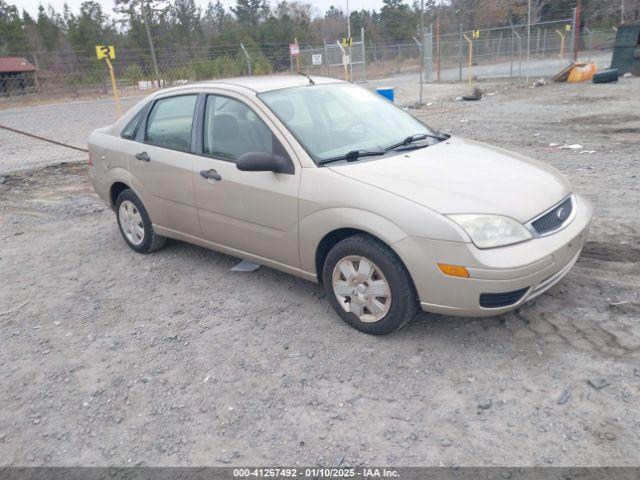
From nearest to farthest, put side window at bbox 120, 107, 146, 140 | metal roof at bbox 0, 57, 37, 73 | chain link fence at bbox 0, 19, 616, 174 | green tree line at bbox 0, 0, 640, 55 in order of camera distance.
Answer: side window at bbox 120, 107, 146, 140 < chain link fence at bbox 0, 19, 616, 174 < metal roof at bbox 0, 57, 37, 73 < green tree line at bbox 0, 0, 640, 55

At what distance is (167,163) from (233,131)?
809 millimetres

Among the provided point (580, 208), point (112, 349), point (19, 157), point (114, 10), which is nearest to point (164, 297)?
point (112, 349)

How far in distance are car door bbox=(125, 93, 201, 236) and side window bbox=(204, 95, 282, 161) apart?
231mm

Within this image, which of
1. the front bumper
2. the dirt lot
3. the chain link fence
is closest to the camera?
the dirt lot

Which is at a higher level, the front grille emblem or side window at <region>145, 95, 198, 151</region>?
side window at <region>145, 95, 198, 151</region>

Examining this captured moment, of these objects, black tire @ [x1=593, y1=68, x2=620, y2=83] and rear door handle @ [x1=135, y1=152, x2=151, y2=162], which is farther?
black tire @ [x1=593, y1=68, x2=620, y2=83]

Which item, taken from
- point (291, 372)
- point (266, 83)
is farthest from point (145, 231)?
point (291, 372)

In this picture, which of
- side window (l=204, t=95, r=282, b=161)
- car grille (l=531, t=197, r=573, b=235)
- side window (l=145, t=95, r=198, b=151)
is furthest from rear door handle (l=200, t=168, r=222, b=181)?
car grille (l=531, t=197, r=573, b=235)

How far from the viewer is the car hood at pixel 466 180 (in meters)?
3.29

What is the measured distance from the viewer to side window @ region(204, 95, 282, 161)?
4084 millimetres

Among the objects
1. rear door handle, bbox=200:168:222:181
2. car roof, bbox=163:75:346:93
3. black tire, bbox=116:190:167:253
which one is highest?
car roof, bbox=163:75:346:93

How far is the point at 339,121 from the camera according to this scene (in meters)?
4.29

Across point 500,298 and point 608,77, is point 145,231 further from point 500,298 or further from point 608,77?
point 608,77

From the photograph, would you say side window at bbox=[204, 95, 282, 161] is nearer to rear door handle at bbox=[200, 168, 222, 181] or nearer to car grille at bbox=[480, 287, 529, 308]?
rear door handle at bbox=[200, 168, 222, 181]
